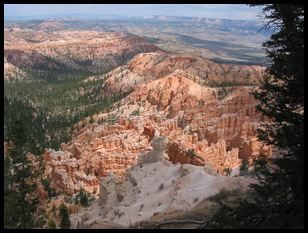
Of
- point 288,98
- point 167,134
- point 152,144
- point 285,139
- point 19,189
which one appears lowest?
point 167,134

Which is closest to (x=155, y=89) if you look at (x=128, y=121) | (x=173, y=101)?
(x=173, y=101)

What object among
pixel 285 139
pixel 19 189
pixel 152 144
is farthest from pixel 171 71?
pixel 285 139

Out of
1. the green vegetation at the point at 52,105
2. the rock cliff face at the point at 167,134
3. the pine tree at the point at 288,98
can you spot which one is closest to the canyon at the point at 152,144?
the rock cliff face at the point at 167,134

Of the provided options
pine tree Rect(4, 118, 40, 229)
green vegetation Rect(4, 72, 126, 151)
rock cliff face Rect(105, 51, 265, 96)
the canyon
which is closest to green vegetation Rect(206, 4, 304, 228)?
the canyon

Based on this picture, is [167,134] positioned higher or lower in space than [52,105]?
higher

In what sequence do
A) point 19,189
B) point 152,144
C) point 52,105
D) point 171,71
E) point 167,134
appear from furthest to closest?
1. point 171,71
2. point 52,105
3. point 167,134
4. point 152,144
5. point 19,189

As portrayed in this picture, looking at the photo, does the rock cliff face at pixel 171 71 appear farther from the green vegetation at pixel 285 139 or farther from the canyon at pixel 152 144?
the green vegetation at pixel 285 139

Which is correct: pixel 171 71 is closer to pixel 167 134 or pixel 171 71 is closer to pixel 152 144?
pixel 167 134

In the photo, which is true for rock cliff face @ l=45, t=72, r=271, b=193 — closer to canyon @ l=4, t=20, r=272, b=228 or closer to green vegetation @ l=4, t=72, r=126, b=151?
canyon @ l=4, t=20, r=272, b=228
